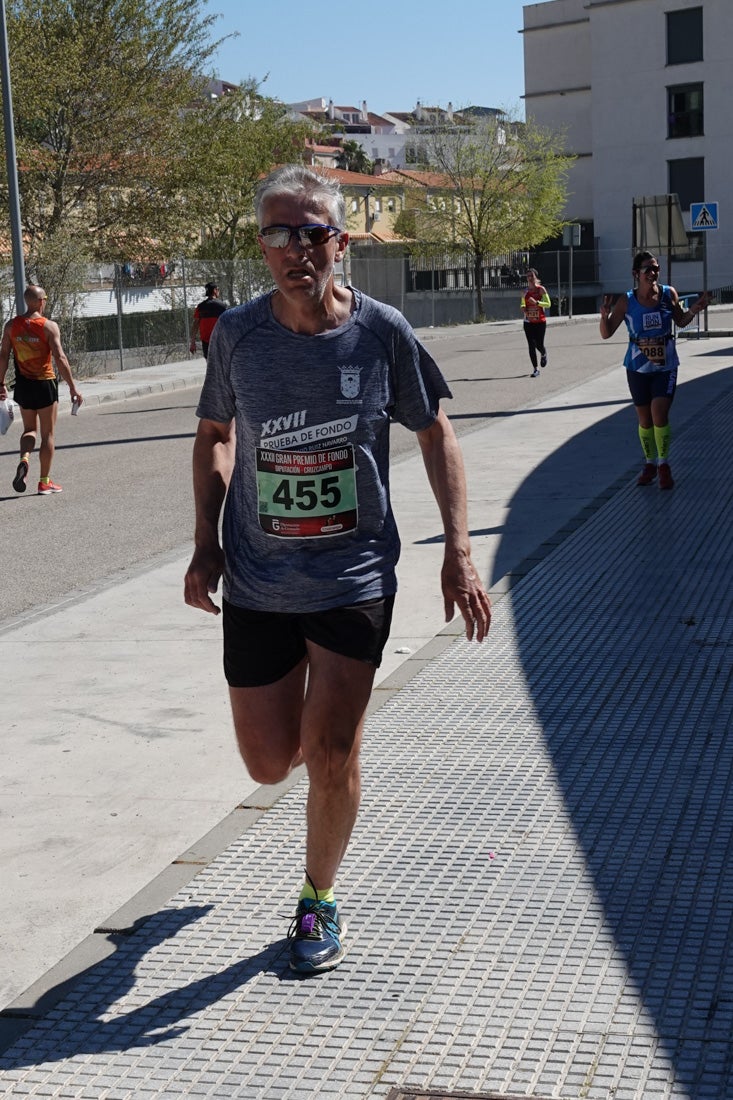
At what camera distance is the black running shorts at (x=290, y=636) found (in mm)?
3711

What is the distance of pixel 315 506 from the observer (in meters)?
3.67

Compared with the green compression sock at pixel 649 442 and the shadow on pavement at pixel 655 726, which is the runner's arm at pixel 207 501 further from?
the green compression sock at pixel 649 442

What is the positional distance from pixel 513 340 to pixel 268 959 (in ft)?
111

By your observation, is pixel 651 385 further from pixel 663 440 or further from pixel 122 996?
pixel 122 996

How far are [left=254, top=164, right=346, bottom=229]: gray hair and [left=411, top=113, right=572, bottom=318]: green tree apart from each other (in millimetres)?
49846

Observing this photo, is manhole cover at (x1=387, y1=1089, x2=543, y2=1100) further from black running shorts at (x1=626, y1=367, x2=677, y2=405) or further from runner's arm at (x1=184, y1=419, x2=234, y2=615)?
black running shorts at (x1=626, y1=367, x2=677, y2=405)

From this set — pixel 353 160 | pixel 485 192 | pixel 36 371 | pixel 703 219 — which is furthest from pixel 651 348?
pixel 353 160

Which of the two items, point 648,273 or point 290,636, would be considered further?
point 648,273

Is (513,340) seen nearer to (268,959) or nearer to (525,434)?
(525,434)

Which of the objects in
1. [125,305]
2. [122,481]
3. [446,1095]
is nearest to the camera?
[446,1095]

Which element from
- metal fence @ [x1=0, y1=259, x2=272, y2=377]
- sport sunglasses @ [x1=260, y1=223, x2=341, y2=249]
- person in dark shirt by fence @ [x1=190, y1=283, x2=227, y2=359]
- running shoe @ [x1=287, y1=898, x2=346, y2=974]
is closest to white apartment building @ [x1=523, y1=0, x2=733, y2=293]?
metal fence @ [x1=0, y1=259, x2=272, y2=377]

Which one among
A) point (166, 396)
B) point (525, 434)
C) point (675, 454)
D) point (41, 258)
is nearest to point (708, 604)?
point (675, 454)

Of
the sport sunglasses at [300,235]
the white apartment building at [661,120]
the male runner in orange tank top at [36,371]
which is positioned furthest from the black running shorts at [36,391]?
the white apartment building at [661,120]

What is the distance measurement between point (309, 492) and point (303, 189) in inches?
29.4
